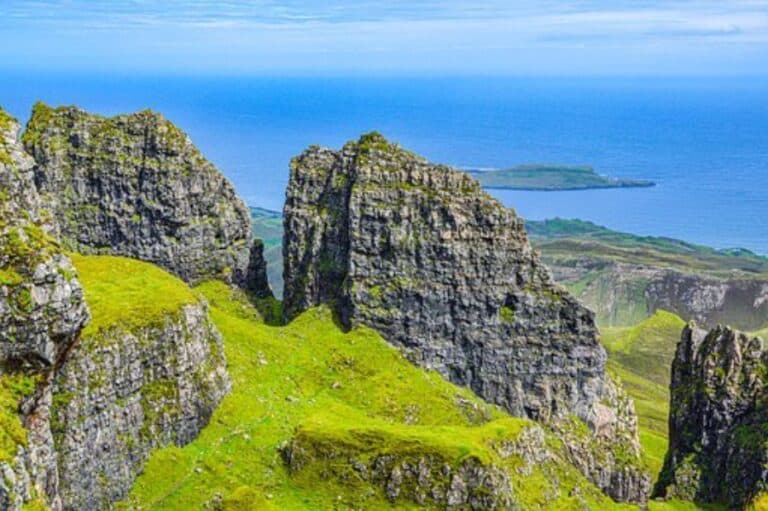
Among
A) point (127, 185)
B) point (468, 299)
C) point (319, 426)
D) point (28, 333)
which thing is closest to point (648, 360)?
point (468, 299)

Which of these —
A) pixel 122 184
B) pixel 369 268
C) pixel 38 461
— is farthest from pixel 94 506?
pixel 122 184

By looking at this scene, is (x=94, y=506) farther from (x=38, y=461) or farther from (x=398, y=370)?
(x=398, y=370)

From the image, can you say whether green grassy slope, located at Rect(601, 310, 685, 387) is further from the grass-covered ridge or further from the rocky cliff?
the rocky cliff

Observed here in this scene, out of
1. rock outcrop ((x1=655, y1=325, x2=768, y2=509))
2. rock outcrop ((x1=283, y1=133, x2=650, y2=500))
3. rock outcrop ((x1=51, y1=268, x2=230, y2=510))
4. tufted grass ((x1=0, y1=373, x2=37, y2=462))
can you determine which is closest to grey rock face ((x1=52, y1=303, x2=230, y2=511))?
rock outcrop ((x1=51, y1=268, x2=230, y2=510))

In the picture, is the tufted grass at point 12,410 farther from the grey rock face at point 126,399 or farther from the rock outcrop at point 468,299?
the rock outcrop at point 468,299

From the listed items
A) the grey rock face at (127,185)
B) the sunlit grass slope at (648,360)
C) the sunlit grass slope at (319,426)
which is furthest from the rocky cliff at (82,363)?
the sunlit grass slope at (648,360)
